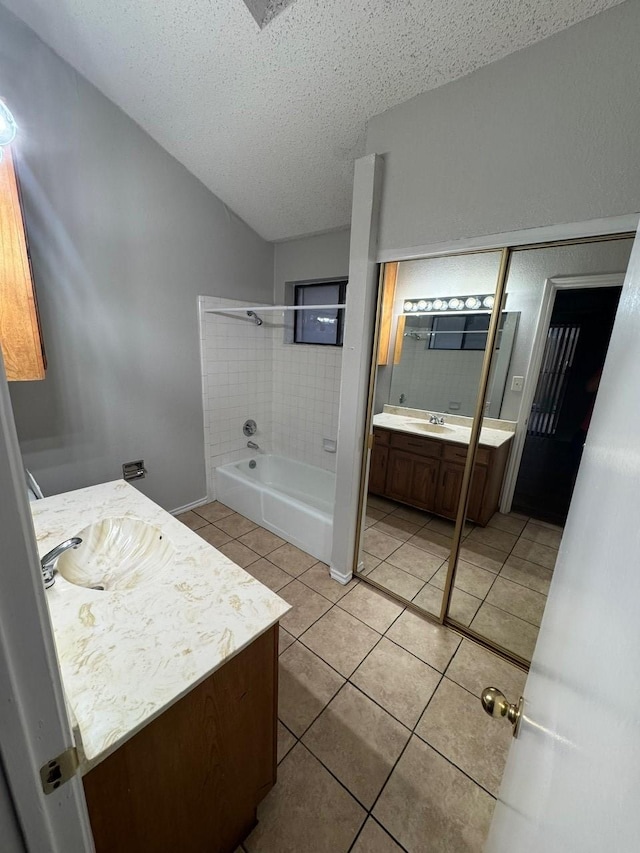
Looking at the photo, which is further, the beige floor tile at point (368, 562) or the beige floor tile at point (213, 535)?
the beige floor tile at point (213, 535)

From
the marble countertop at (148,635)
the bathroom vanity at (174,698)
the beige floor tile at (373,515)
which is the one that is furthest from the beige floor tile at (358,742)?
the beige floor tile at (373,515)

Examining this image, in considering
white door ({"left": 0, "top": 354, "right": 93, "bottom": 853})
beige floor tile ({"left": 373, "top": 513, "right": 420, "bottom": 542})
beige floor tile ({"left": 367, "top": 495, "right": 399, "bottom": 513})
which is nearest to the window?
beige floor tile ({"left": 367, "top": 495, "right": 399, "bottom": 513})

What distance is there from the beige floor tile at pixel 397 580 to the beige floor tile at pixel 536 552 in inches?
34.6

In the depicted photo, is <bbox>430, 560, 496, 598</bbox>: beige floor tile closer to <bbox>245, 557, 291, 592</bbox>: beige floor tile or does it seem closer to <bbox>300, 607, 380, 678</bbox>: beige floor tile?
<bbox>300, 607, 380, 678</bbox>: beige floor tile

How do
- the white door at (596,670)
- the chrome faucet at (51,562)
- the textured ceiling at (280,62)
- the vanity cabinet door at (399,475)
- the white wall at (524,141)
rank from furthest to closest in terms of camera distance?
1. the vanity cabinet door at (399,475)
2. the textured ceiling at (280,62)
3. the white wall at (524,141)
4. the chrome faucet at (51,562)
5. the white door at (596,670)

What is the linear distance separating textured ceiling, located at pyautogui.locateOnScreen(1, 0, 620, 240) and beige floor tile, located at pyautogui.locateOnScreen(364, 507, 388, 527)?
251cm

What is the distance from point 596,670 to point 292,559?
7.33ft

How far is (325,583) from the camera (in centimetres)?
218

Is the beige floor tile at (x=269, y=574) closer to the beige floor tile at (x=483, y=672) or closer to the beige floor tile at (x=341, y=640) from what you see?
the beige floor tile at (x=341, y=640)

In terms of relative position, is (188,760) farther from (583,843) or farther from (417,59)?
(417,59)

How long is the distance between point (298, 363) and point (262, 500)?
1.36 metres

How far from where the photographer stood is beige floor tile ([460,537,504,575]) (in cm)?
238

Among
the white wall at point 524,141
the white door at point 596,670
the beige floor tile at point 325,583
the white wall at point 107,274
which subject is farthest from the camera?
the beige floor tile at point 325,583

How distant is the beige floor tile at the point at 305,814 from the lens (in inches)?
42.0
